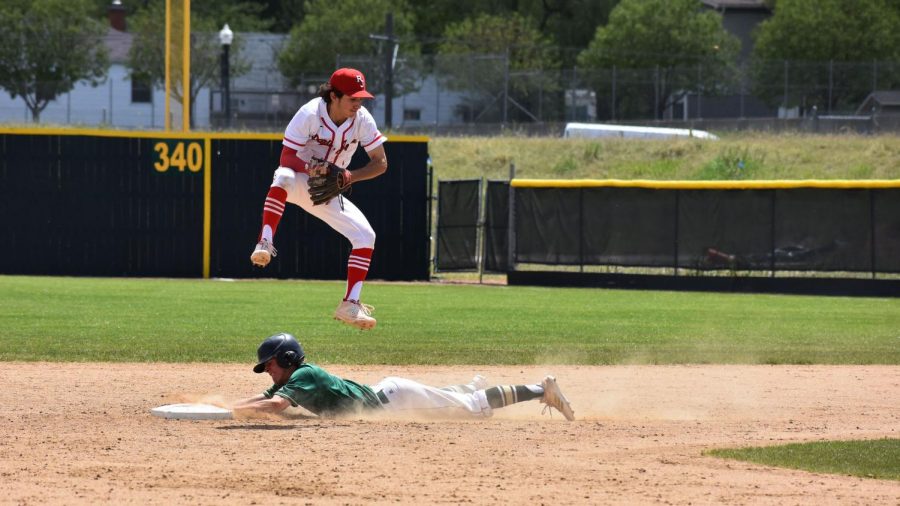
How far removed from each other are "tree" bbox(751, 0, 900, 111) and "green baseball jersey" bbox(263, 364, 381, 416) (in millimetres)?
40232

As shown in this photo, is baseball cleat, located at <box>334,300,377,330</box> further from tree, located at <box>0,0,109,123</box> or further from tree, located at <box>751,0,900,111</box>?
tree, located at <box>0,0,109,123</box>

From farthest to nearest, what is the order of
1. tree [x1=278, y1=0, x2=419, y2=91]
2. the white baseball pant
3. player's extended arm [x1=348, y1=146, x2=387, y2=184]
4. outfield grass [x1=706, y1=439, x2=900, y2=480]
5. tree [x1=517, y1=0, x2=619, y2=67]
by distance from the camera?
tree [x1=517, y1=0, x2=619, y2=67] < tree [x1=278, y1=0, x2=419, y2=91] < player's extended arm [x1=348, y1=146, x2=387, y2=184] < the white baseball pant < outfield grass [x1=706, y1=439, x2=900, y2=480]

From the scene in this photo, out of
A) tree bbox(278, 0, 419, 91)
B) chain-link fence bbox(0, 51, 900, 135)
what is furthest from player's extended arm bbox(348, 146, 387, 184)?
tree bbox(278, 0, 419, 91)

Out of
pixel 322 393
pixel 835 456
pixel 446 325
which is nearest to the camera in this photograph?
pixel 835 456

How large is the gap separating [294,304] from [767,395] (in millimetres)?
9611

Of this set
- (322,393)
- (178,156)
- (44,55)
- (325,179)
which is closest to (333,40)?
(44,55)

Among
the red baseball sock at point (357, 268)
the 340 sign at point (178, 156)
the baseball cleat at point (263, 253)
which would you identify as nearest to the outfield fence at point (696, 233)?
the 340 sign at point (178, 156)

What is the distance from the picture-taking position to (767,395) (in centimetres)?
1053

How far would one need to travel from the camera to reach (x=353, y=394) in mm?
8656

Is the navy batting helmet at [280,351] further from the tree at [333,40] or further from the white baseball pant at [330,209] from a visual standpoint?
the tree at [333,40]

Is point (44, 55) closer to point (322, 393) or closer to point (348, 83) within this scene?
point (348, 83)

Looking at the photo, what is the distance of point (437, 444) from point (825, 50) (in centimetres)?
4773

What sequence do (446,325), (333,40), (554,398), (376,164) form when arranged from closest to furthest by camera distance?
(554,398) → (376,164) → (446,325) → (333,40)

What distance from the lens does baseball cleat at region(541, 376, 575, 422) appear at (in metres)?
8.78
